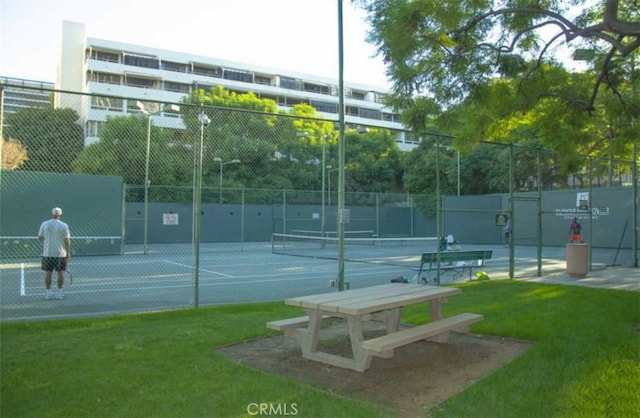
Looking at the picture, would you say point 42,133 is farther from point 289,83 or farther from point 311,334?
point 289,83

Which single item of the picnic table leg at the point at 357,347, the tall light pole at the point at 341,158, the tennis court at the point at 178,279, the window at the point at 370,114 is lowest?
the tennis court at the point at 178,279

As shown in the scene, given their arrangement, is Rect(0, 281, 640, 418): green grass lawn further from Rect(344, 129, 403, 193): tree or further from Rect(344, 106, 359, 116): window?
Rect(344, 106, 359, 116): window

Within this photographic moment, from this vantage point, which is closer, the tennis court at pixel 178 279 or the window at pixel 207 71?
the tennis court at pixel 178 279

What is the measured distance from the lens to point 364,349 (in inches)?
196

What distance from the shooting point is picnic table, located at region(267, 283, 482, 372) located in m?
5.03

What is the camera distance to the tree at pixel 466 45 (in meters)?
7.24

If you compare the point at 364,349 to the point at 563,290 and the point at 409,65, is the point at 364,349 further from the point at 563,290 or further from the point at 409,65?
the point at 563,290

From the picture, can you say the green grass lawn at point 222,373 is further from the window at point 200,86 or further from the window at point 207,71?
the window at point 207,71

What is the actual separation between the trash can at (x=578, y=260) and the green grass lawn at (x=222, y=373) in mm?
5823

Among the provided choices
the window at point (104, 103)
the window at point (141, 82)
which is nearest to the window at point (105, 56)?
the window at point (141, 82)

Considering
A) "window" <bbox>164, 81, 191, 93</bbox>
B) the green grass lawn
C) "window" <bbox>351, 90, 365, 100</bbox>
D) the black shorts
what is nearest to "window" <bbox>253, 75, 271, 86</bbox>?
"window" <bbox>164, 81, 191, 93</bbox>

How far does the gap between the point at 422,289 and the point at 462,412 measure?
239cm

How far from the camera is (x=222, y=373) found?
199 inches

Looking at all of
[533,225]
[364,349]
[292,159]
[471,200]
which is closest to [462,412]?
[364,349]
